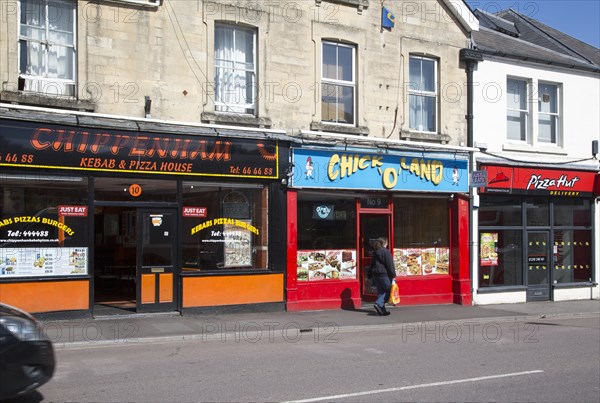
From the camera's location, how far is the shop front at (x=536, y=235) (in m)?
18.5

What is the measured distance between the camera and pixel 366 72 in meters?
16.7

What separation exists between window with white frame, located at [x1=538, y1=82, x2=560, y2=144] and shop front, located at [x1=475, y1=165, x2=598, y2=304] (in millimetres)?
1152

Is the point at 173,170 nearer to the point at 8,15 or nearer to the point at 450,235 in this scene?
the point at 8,15

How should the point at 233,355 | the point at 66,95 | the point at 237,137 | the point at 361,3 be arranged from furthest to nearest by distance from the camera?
the point at 361,3 < the point at 237,137 < the point at 66,95 < the point at 233,355

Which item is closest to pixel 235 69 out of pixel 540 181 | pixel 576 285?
pixel 540 181

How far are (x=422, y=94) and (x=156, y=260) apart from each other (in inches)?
333

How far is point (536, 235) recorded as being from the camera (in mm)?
19469

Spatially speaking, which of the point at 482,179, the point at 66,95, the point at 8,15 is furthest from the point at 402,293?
the point at 8,15

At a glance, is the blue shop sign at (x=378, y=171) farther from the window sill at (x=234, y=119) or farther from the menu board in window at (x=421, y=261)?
the menu board in window at (x=421, y=261)

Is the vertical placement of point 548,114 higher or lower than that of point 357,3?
lower

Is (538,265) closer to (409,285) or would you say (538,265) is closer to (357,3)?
(409,285)

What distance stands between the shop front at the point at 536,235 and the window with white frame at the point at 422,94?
211 centimetres

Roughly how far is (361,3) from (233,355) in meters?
10.1

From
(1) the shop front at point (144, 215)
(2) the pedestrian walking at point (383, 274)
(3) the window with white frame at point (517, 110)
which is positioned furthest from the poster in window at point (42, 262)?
(3) the window with white frame at point (517, 110)
